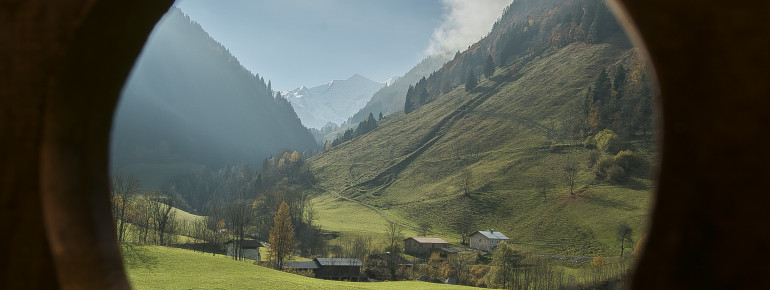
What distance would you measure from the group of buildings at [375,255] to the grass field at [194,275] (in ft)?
73.0

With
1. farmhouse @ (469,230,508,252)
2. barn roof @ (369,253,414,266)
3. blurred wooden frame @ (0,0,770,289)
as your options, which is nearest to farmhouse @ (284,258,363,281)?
barn roof @ (369,253,414,266)

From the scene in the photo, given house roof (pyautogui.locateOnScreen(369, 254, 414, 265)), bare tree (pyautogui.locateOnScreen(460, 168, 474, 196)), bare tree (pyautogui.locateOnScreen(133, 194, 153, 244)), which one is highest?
bare tree (pyautogui.locateOnScreen(460, 168, 474, 196))

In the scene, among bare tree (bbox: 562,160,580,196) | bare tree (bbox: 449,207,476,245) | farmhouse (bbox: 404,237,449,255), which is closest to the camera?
farmhouse (bbox: 404,237,449,255)

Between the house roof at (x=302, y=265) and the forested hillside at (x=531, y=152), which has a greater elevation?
the forested hillside at (x=531, y=152)

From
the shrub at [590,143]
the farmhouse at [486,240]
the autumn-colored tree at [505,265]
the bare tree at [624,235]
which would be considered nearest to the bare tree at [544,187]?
the shrub at [590,143]

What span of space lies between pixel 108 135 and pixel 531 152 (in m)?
116

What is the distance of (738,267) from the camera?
1611mm

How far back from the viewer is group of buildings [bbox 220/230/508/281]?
55750 mm

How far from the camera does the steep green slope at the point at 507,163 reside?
81.0 metres

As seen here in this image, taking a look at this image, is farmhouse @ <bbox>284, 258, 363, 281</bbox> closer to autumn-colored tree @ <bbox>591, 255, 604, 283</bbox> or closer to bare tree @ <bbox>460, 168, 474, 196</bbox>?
autumn-colored tree @ <bbox>591, 255, 604, 283</bbox>

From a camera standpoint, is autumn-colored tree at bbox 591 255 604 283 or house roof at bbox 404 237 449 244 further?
house roof at bbox 404 237 449 244

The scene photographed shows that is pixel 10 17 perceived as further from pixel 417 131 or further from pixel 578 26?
pixel 578 26

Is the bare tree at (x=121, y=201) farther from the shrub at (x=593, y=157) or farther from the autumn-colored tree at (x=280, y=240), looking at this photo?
the shrub at (x=593, y=157)

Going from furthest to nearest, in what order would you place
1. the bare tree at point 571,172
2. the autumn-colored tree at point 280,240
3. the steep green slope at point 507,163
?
the bare tree at point 571,172
the steep green slope at point 507,163
the autumn-colored tree at point 280,240
